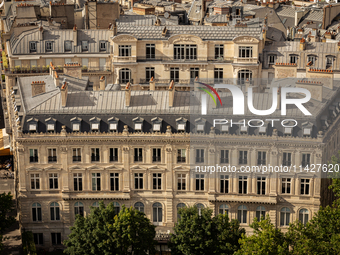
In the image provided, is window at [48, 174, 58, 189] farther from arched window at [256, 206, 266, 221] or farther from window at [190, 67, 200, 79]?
window at [190, 67, 200, 79]

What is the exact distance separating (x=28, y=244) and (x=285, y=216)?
27.3 m

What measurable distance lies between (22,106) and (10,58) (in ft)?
76.1

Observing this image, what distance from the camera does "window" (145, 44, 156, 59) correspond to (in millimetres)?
117562

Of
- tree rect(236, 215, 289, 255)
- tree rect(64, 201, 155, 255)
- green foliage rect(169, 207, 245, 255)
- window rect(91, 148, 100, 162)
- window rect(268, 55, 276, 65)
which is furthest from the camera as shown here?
window rect(268, 55, 276, 65)

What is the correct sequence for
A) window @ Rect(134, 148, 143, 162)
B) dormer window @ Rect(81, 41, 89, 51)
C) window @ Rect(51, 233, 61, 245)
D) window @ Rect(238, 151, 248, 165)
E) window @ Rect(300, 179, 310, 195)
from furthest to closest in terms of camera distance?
1. dormer window @ Rect(81, 41, 89, 51)
2. window @ Rect(51, 233, 61, 245)
3. window @ Rect(134, 148, 143, 162)
4. window @ Rect(300, 179, 310, 195)
5. window @ Rect(238, 151, 248, 165)

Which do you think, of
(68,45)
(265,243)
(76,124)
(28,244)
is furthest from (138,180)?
(68,45)

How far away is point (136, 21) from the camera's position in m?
136

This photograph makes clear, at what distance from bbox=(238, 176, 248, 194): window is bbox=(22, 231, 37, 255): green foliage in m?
22.4

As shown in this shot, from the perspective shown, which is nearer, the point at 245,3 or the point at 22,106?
the point at 22,106

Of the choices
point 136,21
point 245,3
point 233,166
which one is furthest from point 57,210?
point 245,3

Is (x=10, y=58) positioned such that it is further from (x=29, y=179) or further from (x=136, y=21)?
(x=29, y=179)

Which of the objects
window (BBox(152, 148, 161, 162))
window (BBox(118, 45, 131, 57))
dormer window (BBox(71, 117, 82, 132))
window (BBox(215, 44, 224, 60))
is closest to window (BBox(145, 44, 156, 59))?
window (BBox(118, 45, 131, 57))

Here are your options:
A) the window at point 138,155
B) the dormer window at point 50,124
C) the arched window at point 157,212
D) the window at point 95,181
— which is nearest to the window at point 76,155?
the window at point 95,181

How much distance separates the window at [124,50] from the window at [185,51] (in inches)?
228
